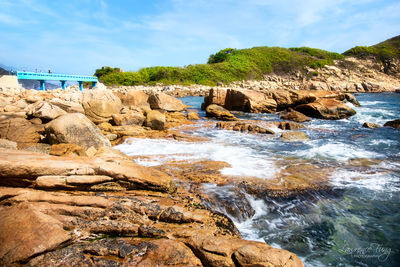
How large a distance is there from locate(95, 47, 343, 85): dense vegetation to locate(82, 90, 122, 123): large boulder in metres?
32.7

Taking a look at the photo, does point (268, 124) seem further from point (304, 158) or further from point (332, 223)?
point (332, 223)

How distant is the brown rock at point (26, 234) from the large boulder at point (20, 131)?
4.98 metres

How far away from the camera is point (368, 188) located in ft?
15.1

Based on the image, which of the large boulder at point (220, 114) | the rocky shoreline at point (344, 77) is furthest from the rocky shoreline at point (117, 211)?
the rocky shoreline at point (344, 77)

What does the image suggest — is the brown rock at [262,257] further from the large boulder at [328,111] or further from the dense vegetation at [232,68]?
the dense vegetation at [232,68]

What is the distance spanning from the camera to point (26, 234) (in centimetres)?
203

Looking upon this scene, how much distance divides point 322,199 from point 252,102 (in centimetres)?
1257

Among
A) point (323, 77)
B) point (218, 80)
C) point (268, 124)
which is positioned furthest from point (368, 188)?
point (323, 77)

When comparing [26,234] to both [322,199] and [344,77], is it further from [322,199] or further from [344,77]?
[344,77]

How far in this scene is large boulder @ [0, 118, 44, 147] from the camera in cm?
644

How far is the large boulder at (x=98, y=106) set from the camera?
9789 mm

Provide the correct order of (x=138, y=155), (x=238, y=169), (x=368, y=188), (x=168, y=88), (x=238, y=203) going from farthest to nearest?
1. (x=168, y=88)
2. (x=138, y=155)
3. (x=238, y=169)
4. (x=368, y=188)
5. (x=238, y=203)

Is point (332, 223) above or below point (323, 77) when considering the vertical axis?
below

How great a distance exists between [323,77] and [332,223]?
2008 inches
